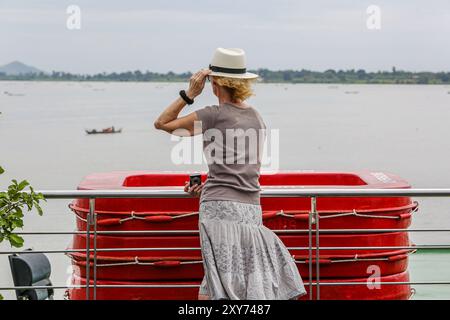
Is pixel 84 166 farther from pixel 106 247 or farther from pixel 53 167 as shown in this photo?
pixel 106 247

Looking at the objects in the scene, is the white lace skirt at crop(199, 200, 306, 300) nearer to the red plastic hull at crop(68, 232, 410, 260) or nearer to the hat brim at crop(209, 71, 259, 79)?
the hat brim at crop(209, 71, 259, 79)

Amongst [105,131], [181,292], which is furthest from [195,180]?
[105,131]

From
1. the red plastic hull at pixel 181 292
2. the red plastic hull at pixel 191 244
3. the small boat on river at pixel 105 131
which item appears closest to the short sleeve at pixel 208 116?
the red plastic hull at pixel 191 244

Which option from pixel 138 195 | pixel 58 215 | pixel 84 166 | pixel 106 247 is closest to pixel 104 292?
pixel 106 247

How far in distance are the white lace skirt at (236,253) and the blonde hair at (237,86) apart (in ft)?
1.54

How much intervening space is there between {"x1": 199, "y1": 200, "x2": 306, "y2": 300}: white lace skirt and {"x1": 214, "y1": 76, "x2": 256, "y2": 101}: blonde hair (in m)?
0.47

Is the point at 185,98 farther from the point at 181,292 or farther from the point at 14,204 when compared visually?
the point at 181,292

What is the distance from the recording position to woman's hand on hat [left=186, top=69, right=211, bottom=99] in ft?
12.8

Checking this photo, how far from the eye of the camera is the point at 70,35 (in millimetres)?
97000

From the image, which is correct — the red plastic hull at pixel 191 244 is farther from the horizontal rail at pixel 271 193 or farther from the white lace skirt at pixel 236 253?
the white lace skirt at pixel 236 253

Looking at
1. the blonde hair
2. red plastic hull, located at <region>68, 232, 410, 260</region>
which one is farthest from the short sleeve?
red plastic hull, located at <region>68, 232, 410, 260</region>
